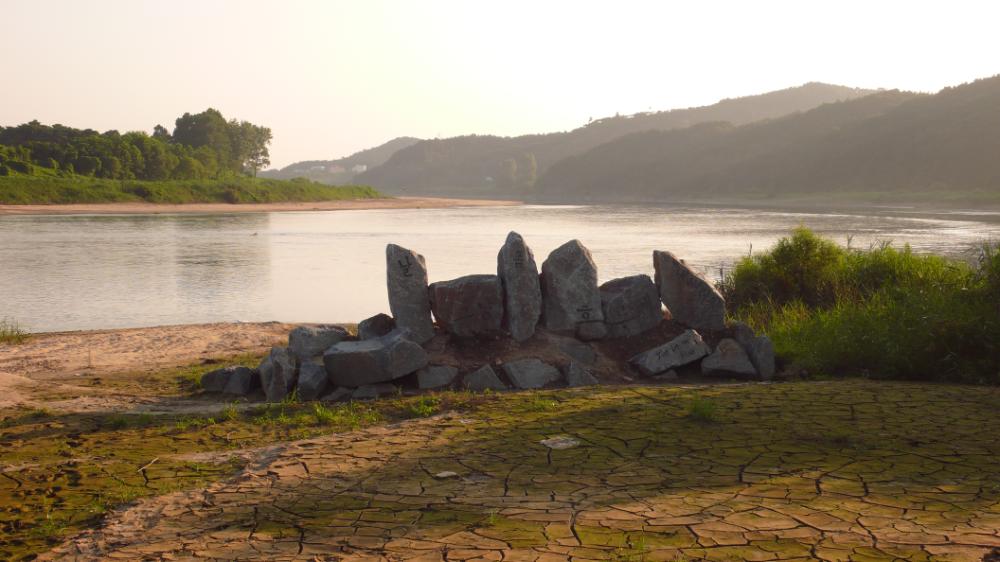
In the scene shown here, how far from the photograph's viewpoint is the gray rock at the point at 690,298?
1005 cm

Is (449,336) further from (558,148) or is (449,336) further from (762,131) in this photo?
(558,148)

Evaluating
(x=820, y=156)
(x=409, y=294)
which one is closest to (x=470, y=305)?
(x=409, y=294)

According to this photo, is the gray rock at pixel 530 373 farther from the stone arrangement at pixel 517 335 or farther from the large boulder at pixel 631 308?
the large boulder at pixel 631 308

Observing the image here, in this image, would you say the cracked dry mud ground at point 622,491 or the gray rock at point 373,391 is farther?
the gray rock at point 373,391

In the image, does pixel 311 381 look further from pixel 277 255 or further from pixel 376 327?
pixel 277 255

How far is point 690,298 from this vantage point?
10.1m

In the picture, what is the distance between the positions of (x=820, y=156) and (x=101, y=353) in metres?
81.7

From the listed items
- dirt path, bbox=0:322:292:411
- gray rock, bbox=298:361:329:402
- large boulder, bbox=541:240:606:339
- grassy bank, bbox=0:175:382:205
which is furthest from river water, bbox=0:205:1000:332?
grassy bank, bbox=0:175:382:205

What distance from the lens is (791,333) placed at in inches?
A: 408

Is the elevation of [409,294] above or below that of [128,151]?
below

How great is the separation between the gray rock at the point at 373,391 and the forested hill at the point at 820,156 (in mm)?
59620

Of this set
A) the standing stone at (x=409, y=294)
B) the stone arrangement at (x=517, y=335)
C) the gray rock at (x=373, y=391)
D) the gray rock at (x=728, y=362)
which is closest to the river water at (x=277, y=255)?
the standing stone at (x=409, y=294)

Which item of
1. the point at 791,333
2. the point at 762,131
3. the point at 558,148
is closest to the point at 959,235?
the point at 791,333

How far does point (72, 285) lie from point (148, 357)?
8997 millimetres
